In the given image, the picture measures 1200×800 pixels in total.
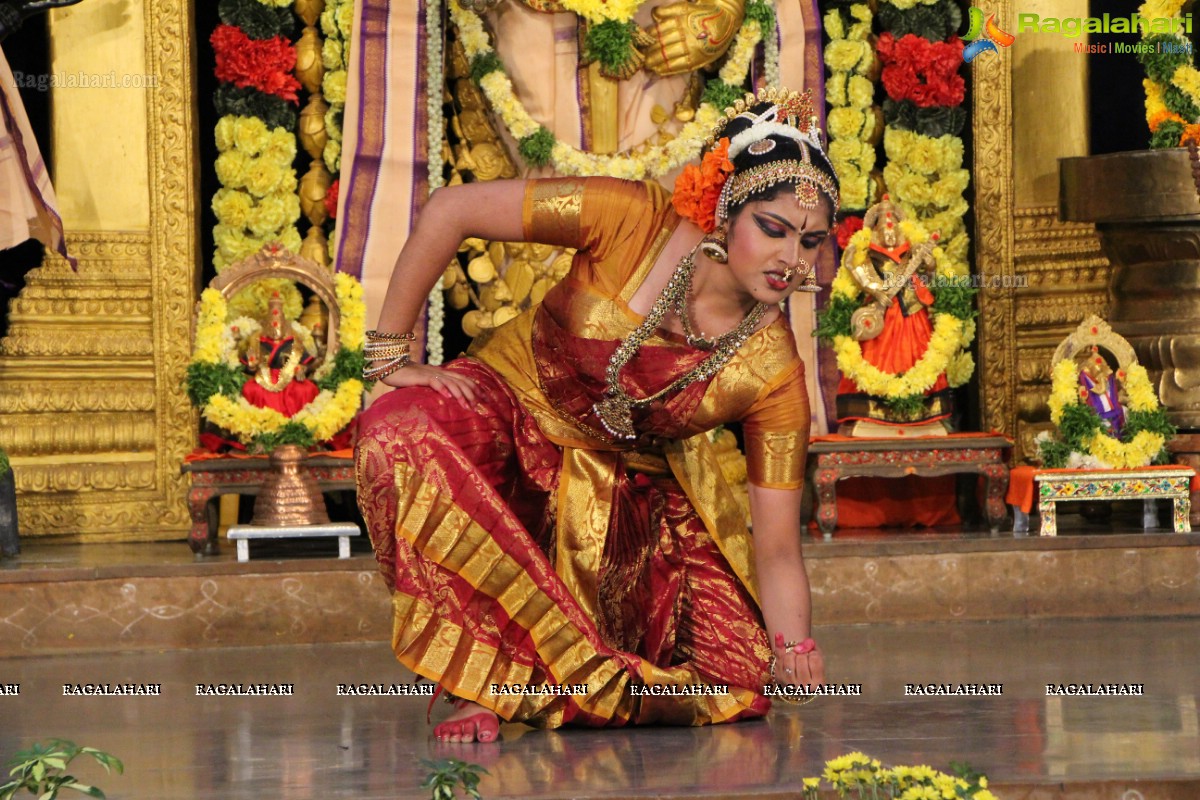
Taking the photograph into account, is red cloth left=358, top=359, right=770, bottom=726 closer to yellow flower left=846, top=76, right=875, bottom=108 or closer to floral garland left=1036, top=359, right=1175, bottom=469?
floral garland left=1036, top=359, right=1175, bottom=469

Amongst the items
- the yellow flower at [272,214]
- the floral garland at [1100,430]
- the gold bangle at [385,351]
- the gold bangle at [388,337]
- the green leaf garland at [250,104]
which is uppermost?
the green leaf garland at [250,104]

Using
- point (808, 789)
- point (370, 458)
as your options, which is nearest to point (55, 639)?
point (370, 458)

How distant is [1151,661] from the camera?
199 inches

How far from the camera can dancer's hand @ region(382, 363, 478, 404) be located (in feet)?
14.0

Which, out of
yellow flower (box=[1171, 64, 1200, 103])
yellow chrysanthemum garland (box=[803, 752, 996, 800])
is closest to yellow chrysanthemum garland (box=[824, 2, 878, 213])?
yellow flower (box=[1171, 64, 1200, 103])

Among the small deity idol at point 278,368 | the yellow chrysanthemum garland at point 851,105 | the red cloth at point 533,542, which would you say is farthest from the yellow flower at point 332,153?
the red cloth at point 533,542

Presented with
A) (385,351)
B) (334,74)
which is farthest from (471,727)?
(334,74)

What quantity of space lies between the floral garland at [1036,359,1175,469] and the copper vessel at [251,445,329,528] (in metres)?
2.57

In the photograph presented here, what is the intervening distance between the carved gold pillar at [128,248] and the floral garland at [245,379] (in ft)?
2.12

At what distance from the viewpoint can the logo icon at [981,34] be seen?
7.48 m

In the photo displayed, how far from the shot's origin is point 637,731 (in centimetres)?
418

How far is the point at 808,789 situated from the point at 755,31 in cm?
483

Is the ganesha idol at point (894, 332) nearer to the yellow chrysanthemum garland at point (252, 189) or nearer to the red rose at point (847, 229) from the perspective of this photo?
the red rose at point (847, 229)

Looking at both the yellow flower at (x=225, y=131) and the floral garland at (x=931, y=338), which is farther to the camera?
the yellow flower at (x=225, y=131)
